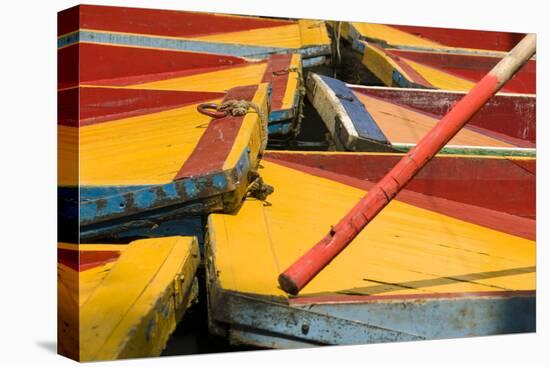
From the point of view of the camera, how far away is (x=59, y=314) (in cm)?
461

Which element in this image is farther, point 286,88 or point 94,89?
point 286,88

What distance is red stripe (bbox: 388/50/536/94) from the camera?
5.79 m

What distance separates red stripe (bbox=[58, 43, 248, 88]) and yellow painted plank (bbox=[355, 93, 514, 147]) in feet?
2.63

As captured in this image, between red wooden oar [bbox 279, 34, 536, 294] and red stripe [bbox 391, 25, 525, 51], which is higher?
red stripe [bbox 391, 25, 525, 51]

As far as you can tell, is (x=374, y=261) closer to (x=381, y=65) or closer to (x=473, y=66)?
(x=381, y=65)

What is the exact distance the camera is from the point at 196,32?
514 cm

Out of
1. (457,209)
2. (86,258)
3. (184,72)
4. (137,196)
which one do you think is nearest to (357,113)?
(457,209)

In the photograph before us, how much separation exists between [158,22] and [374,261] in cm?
159

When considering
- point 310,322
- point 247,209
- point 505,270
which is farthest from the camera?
point 505,270

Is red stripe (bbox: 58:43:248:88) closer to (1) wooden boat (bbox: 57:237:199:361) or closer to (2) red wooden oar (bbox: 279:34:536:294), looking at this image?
(1) wooden boat (bbox: 57:237:199:361)

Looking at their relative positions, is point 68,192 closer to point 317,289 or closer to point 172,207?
point 172,207

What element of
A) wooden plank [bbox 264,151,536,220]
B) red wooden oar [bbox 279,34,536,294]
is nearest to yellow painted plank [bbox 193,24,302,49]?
wooden plank [bbox 264,151,536,220]

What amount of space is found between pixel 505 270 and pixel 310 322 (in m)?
1.32

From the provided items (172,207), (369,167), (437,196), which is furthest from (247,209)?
(437,196)
